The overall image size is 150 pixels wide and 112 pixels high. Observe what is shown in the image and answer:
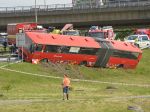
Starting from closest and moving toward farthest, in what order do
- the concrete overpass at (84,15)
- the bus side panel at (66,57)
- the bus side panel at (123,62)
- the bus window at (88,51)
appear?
1. the bus side panel at (66,57)
2. the bus window at (88,51)
3. the bus side panel at (123,62)
4. the concrete overpass at (84,15)

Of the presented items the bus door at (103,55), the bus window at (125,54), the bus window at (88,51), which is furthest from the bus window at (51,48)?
the bus window at (125,54)

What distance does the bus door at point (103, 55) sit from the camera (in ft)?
184

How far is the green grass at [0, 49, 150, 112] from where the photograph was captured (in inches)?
1262

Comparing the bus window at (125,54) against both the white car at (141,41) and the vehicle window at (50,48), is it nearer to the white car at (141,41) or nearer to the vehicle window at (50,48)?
the vehicle window at (50,48)

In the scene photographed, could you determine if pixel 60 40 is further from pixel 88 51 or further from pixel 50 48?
pixel 88 51

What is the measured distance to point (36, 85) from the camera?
A: 43.7 metres

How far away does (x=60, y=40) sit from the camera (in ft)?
182

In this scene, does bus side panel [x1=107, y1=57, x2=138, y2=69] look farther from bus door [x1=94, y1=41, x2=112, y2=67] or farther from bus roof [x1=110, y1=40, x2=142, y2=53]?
bus roof [x1=110, y1=40, x2=142, y2=53]

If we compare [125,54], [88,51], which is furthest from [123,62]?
[88,51]

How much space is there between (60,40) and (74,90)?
46.8 ft

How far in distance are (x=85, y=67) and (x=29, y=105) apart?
22891mm

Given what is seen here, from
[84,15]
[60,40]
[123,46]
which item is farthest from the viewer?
[84,15]

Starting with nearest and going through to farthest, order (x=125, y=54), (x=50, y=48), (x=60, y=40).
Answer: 1. (x=50, y=48)
2. (x=60, y=40)
3. (x=125, y=54)

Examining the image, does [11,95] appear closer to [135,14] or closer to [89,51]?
[89,51]
